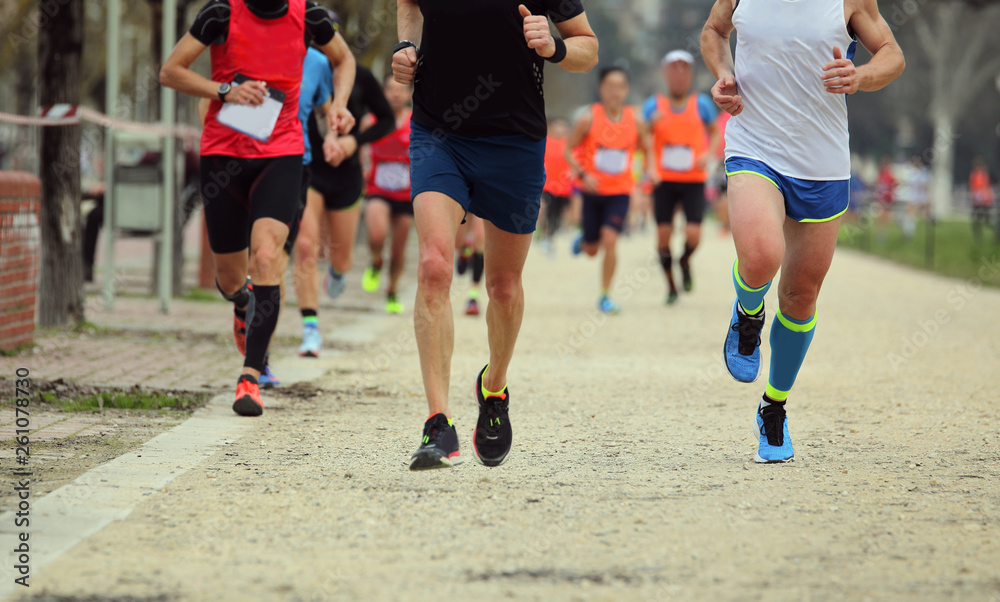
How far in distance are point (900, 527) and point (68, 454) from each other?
2.98 metres

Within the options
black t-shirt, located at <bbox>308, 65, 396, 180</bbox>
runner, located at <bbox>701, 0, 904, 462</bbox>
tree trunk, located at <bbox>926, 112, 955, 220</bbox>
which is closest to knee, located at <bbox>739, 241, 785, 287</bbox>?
runner, located at <bbox>701, 0, 904, 462</bbox>

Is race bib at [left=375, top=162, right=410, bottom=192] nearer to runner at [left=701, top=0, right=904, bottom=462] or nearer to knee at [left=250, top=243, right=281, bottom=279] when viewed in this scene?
knee at [left=250, top=243, right=281, bottom=279]

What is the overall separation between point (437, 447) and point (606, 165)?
8381mm

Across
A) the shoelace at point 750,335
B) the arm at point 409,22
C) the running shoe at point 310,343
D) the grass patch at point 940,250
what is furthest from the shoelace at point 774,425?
the grass patch at point 940,250

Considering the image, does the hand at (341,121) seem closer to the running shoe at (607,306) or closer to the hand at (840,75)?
the hand at (840,75)

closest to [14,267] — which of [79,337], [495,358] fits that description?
[79,337]

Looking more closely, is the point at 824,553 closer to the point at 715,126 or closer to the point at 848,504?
the point at 848,504

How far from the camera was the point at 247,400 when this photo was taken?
5.74 meters

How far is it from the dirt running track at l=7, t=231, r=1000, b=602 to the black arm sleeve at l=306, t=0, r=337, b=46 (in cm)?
186

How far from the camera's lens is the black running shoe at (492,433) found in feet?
14.8

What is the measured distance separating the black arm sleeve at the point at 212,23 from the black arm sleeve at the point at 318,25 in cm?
51

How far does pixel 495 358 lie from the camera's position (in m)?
4.71

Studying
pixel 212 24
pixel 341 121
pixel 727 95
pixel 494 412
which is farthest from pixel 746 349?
pixel 212 24

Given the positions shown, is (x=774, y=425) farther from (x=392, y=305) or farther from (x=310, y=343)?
(x=392, y=305)
